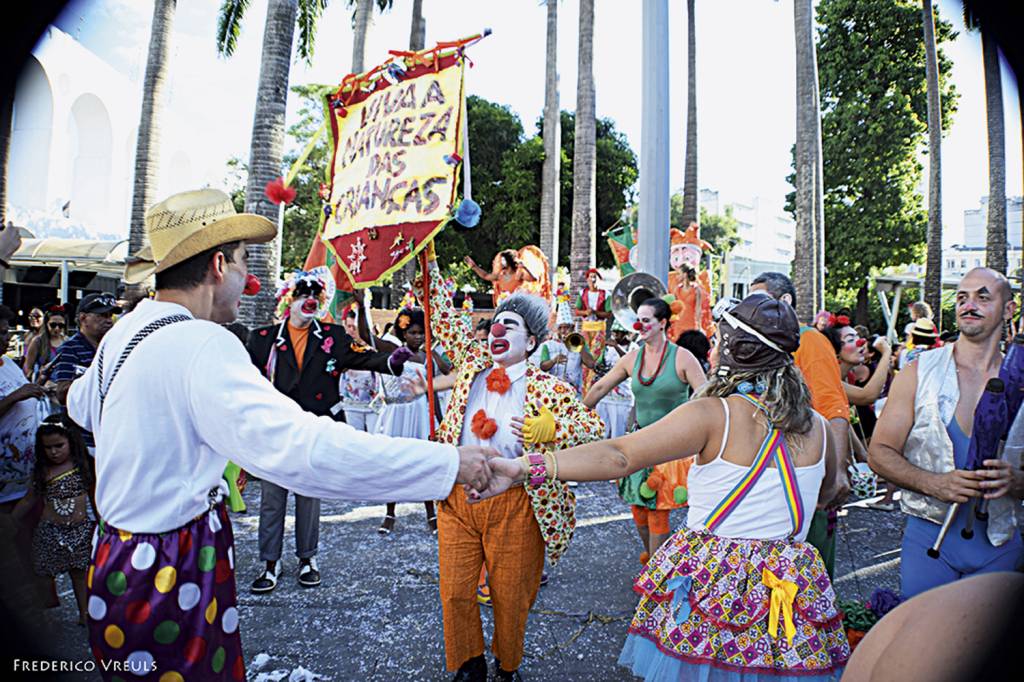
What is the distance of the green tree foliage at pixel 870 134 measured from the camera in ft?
70.7

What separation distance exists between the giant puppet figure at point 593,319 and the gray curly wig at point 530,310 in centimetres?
562

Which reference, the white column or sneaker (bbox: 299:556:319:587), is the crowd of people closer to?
sneaker (bbox: 299:556:319:587)

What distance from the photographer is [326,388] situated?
5062 millimetres

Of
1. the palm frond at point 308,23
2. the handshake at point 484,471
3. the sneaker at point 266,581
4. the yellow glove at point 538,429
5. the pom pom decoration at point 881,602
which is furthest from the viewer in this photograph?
the palm frond at point 308,23

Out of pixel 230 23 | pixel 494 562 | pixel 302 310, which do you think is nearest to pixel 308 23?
pixel 230 23

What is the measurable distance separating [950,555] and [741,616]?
1029mm

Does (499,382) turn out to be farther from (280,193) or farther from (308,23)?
(308,23)

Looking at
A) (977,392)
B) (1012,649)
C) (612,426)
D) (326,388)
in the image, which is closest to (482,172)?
(612,426)

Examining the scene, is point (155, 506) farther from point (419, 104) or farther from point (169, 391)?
point (419, 104)

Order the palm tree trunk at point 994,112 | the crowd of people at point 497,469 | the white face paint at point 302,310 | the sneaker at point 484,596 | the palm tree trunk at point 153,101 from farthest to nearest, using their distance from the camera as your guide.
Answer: the palm tree trunk at point 153,101, the white face paint at point 302,310, the sneaker at point 484,596, the crowd of people at point 497,469, the palm tree trunk at point 994,112

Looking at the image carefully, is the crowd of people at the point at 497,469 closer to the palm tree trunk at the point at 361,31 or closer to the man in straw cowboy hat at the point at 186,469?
the man in straw cowboy hat at the point at 186,469

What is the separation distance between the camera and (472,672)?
3379 mm

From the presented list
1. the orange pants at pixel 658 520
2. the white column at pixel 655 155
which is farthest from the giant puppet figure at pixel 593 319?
the orange pants at pixel 658 520

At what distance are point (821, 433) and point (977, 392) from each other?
0.77m
